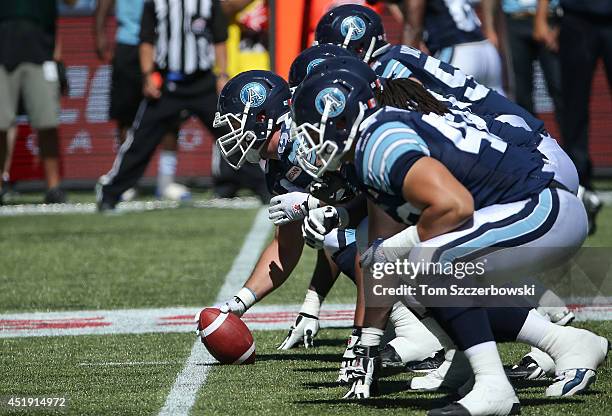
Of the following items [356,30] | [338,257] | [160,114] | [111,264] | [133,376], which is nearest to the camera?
[133,376]

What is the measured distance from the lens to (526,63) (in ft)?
37.5

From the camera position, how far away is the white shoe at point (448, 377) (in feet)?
15.6

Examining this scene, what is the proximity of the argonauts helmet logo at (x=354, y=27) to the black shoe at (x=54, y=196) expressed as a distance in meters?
6.41

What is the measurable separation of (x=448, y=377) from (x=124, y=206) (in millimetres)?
7589

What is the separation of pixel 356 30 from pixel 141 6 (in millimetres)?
6580

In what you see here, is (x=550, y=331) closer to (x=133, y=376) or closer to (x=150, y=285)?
(x=133, y=376)

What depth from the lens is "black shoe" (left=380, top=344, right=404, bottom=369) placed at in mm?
5250

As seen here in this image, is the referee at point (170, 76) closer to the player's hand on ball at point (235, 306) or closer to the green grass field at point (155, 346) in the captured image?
→ the green grass field at point (155, 346)

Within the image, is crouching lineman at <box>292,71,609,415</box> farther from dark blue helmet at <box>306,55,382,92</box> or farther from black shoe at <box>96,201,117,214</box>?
black shoe at <box>96,201,117,214</box>

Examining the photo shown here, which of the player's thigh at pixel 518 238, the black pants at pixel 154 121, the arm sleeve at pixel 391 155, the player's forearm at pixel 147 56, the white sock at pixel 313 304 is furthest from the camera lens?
the player's forearm at pixel 147 56

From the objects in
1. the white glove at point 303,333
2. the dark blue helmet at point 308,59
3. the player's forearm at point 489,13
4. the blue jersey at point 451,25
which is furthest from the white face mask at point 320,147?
the player's forearm at point 489,13

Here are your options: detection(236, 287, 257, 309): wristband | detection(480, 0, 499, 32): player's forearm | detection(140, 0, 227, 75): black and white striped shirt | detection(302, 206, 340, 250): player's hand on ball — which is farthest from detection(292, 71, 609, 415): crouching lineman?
detection(140, 0, 227, 75): black and white striped shirt

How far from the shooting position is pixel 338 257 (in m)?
5.45

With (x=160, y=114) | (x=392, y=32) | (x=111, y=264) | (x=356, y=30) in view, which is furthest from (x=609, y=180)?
(x=356, y=30)
